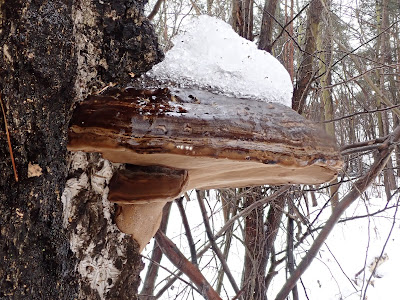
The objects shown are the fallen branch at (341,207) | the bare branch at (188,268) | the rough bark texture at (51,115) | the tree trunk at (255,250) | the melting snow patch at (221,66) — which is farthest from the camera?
the tree trunk at (255,250)

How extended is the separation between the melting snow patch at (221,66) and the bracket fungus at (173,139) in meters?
0.04

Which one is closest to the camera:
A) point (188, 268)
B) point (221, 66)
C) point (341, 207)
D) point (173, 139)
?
point (173, 139)

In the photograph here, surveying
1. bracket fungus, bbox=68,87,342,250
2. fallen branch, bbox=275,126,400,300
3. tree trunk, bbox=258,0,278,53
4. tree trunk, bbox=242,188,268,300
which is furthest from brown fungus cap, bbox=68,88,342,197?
tree trunk, bbox=258,0,278,53

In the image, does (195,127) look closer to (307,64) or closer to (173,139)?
(173,139)

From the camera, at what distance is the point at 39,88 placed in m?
0.46

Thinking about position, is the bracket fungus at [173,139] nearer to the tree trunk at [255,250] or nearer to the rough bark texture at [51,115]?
the rough bark texture at [51,115]

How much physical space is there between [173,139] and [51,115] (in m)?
0.16

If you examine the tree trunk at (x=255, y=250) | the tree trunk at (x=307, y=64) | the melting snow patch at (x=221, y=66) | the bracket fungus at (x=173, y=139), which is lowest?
the tree trunk at (x=255, y=250)

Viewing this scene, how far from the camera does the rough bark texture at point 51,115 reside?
432mm

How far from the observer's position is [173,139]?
1.50 ft

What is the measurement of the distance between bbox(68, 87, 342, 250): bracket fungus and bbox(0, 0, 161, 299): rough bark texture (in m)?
0.03

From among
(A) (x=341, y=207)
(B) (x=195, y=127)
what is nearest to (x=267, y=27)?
(A) (x=341, y=207)

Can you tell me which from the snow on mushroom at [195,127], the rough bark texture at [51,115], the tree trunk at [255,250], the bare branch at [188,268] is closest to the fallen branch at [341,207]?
the tree trunk at [255,250]

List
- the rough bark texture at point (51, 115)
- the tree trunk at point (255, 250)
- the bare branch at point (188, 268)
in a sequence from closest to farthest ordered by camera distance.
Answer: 1. the rough bark texture at point (51, 115)
2. the bare branch at point (188, 268)
3. the tree trunk at point (255, 250)
